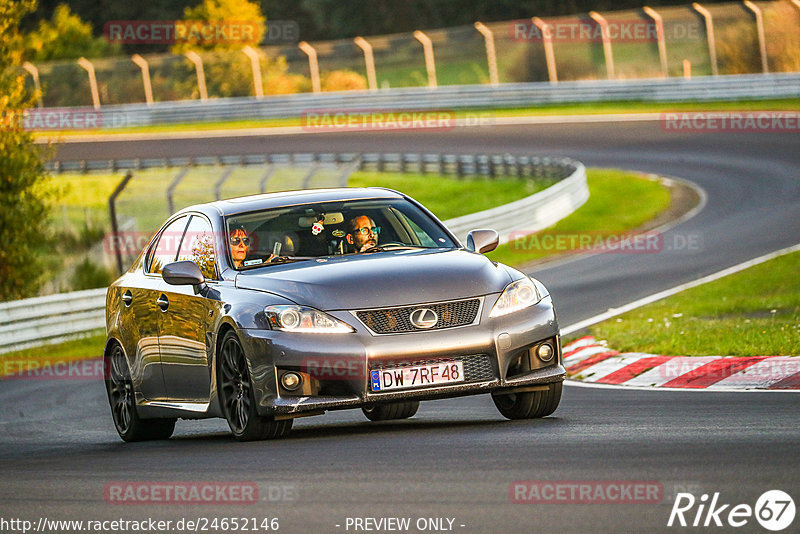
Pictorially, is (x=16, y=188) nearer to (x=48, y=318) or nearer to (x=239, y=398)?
(x=48, y=318)

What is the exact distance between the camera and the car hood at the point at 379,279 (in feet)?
26.5

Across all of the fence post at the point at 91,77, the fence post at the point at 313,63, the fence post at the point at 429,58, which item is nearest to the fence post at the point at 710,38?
the fence post at the point at 429,58

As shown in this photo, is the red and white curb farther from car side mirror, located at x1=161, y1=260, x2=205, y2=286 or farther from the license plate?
car side mirror, located at x1=161, y1=260, x2=205, y2=286

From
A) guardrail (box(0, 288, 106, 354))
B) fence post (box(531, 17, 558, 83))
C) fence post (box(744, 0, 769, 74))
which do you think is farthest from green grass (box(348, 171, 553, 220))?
guardrail (box(0, 288, 106, 354))

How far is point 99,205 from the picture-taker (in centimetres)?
3850

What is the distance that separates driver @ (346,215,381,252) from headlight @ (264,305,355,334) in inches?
44.1

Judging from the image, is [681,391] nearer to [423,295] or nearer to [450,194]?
[423,295]

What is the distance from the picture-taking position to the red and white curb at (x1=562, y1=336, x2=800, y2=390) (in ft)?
34.0

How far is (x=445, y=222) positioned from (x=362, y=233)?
17486 mm

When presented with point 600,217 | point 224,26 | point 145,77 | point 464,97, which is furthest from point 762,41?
point 224,26

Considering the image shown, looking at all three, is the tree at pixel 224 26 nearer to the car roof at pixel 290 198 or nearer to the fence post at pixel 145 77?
the fence post at pixel 145 77

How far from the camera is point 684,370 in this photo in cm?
1138

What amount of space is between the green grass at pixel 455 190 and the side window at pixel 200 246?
75.4 feet

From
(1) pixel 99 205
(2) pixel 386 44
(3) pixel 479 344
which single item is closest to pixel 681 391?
(3) pixel 479 344
